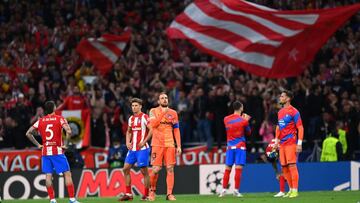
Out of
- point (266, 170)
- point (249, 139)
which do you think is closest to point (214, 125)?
point (249, 139)

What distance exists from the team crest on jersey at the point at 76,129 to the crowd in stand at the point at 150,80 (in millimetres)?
412

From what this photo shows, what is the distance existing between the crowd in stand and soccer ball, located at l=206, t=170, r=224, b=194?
264 cm

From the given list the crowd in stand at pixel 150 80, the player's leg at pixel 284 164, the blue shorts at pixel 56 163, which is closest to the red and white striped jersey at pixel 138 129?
the blue shorts at pixel 56 163

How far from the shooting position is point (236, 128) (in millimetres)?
23594

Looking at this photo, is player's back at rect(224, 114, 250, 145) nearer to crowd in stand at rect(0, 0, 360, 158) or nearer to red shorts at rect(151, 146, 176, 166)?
red shorts at rect(151, 146, 176, 166)

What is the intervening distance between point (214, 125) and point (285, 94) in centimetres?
965

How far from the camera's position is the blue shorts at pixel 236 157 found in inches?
927

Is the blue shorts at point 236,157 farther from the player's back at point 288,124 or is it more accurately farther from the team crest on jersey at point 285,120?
the team crest on jersey at point 285,120

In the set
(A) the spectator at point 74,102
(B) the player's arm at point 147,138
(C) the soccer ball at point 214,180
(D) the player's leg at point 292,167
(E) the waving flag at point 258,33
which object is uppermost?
(E) the waving flag at point 258,33

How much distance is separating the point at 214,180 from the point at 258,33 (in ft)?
15.5

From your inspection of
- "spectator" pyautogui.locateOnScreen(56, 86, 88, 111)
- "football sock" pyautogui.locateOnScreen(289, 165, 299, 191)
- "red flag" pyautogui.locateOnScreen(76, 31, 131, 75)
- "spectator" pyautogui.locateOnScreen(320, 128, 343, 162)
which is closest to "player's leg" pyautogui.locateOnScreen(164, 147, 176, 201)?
"football sock" pyautogui.locateOnScreen(289, 165, 299, 191)

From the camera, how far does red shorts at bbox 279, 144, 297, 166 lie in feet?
73.5

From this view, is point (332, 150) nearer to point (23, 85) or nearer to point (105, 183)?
point (105, 183)

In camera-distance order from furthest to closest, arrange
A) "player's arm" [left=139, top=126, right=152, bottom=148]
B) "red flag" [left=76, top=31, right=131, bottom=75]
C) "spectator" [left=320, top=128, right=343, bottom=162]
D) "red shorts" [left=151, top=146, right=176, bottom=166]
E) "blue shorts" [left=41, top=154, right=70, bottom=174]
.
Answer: "red flag" [left=76, top=31, right=131, bottom=75], "spectator" [left=320, top=128, right=343, bottom=162], "red shorts" [left=151, top=146, right=176, bottom=166], "player's arm" [left=139, top=126, right=152, bottom=148], "blue shorts" [left=41, top=154, right=70, bottom=174]
